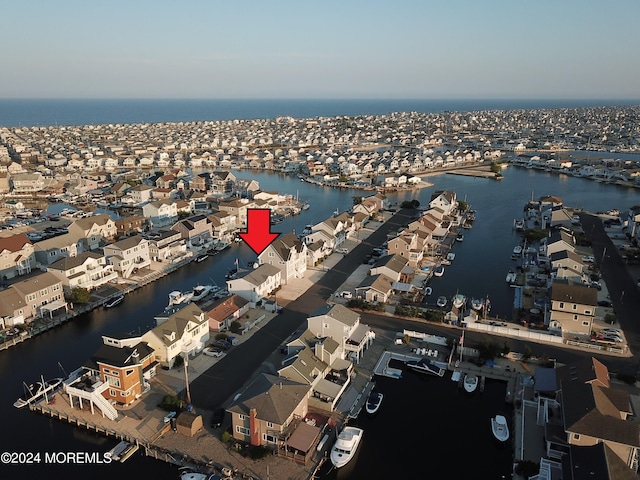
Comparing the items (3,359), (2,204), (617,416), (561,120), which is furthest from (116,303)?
(561,120)

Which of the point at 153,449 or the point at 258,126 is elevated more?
the point at 258,126

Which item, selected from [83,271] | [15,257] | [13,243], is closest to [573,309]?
[83,271]

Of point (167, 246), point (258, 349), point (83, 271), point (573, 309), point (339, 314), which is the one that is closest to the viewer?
point (339, 314)

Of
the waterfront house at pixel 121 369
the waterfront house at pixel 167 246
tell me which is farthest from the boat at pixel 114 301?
the waterfront house at pixel 121 369

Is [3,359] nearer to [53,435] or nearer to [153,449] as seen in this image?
[53,435]

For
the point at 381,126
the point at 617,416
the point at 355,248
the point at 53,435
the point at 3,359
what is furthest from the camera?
the point at 381,126

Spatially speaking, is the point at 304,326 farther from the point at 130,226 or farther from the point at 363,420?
the point at 130,226
